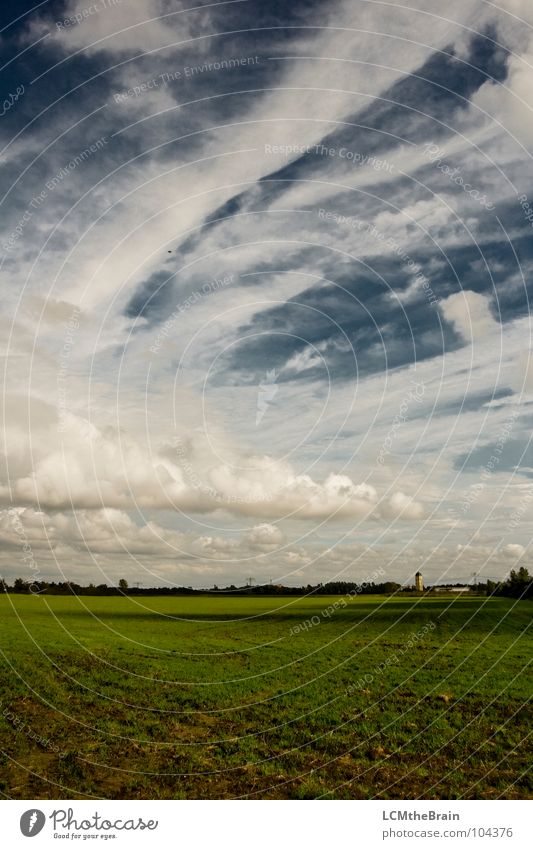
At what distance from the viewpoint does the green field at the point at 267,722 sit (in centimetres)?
1560

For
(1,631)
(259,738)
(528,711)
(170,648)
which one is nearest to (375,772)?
(259,738)

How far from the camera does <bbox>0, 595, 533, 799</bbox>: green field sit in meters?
15.6

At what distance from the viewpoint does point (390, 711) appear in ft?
73.5
